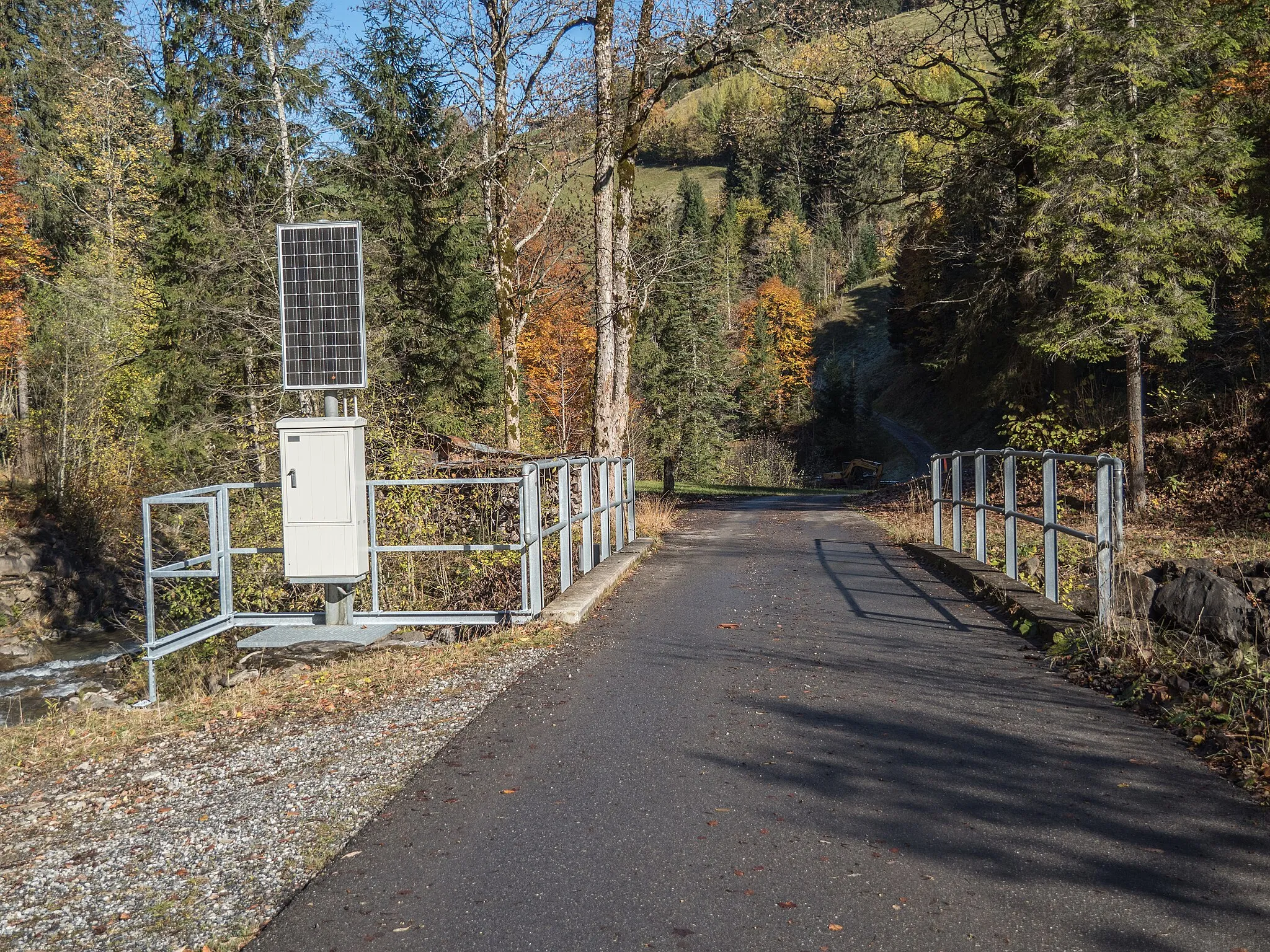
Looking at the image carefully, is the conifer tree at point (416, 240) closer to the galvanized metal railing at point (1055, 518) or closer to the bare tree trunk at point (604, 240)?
the bare tree trunk at point (604, 240)

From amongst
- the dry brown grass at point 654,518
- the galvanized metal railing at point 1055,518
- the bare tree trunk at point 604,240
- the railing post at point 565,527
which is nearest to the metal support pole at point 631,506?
the dry brown grass at point 654,518

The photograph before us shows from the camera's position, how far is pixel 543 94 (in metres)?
20.4

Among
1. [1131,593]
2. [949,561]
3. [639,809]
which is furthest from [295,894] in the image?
[949,561]

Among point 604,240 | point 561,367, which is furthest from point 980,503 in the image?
point 561,367

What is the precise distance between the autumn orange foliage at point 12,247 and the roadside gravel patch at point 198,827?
100.0 ft

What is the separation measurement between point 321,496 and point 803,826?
232 inches

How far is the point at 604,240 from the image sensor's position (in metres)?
18.8

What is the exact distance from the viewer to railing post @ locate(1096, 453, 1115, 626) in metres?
7.88

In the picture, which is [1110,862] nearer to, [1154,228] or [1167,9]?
[1154,228]

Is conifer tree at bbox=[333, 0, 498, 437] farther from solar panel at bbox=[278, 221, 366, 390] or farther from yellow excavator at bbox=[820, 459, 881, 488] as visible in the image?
yellow excavator at bbox=[820, 459, 881, 488]

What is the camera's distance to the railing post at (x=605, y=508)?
13334 millimetres

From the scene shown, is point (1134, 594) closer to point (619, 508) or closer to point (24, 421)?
point (619, 508)

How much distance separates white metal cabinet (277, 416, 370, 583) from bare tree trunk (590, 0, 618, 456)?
9913mm

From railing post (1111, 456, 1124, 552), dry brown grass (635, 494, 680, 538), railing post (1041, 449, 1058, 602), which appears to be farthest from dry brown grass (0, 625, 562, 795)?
dry brown grass (635, 494, 680, 538)
